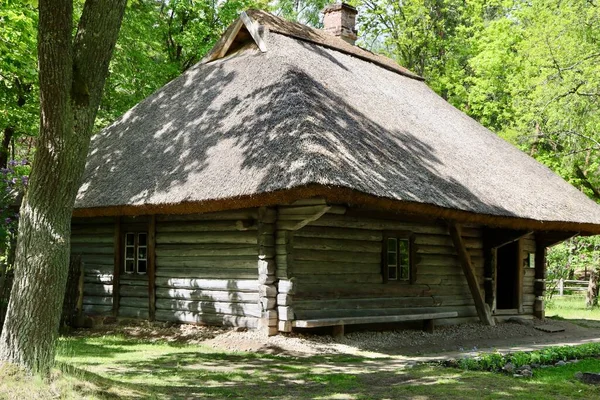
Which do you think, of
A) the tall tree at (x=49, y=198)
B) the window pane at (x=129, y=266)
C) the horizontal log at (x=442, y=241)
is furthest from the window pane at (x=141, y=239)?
the tall tree at (x=49, y=198)

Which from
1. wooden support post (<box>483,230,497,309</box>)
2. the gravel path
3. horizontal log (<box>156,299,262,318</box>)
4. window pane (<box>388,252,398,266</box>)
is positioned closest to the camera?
the gravel path

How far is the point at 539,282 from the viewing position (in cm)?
1792

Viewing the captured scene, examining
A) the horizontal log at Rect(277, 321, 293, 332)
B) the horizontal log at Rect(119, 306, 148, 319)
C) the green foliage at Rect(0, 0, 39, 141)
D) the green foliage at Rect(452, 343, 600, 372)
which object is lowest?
the green foliage at Rect(452, 343, 600, 372)

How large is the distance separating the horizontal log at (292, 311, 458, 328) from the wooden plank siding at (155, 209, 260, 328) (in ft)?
3.16

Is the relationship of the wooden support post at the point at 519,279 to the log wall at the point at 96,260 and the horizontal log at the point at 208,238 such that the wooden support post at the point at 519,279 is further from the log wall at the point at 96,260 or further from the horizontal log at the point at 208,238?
the log wall at the point at 96,260

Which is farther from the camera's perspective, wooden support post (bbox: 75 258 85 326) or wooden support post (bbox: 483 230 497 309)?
wooden support post (bbox: 483 230 497 309)

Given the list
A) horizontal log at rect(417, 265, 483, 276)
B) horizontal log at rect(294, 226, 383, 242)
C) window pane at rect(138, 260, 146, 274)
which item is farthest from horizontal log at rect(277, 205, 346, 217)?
window pane at rect(138, 260, 146, 274)

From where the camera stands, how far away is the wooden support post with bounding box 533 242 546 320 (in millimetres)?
17750

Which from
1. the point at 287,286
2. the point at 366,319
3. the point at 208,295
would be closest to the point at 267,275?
the point at 287,286

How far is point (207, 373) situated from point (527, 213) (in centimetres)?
812

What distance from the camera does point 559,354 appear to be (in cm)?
1023

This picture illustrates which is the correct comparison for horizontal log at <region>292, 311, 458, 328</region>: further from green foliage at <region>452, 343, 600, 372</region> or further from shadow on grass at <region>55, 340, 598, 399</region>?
green foliage at <region>452, 343, 600, 372</region>

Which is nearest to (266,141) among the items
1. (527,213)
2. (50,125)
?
(50,125)

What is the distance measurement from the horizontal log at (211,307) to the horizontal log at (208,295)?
74 mm
